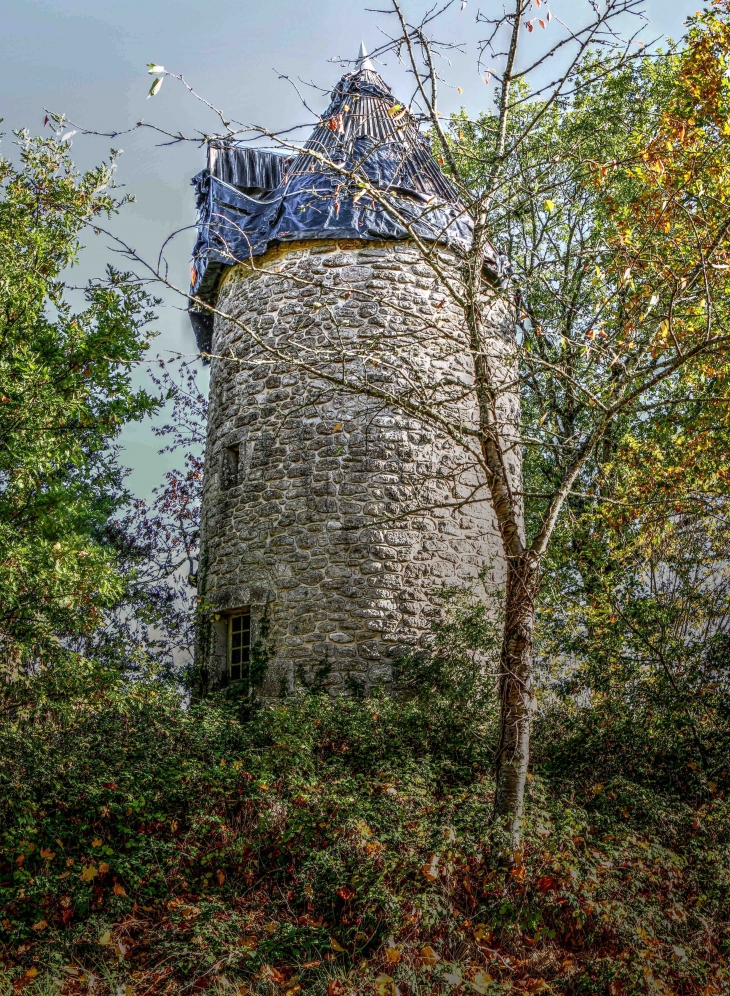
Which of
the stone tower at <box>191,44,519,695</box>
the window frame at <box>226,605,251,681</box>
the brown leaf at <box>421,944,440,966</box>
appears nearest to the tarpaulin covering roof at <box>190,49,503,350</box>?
the stone tower at <box>191,44,519,695</box>

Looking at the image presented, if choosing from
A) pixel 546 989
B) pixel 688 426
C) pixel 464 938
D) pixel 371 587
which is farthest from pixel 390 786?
pixel 688 426

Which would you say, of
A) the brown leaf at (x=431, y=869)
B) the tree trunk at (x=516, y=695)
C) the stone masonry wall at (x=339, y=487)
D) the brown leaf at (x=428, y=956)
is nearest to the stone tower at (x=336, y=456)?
the stone masonry wall at (x=339, y=487)

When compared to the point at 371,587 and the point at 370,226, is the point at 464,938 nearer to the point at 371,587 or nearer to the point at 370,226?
the point at 371,587

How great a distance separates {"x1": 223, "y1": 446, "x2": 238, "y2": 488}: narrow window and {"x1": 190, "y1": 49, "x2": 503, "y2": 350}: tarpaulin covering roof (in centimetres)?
165

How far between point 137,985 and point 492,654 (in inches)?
201

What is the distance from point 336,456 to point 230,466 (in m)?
1.56

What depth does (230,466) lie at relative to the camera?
10234mm

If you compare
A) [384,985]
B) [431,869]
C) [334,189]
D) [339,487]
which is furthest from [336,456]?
[384,985]

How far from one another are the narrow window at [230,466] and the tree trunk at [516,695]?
15.2 ft

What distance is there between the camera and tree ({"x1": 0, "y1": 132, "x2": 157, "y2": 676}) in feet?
22.4

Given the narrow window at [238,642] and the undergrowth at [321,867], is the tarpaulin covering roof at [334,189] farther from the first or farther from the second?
the undergrowth at [321,867]

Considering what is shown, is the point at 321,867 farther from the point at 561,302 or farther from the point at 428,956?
the point at 561,302

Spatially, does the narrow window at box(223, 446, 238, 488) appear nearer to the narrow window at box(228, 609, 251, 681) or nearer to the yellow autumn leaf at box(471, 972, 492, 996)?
the narrow window at box(228, 609, 251, 681)

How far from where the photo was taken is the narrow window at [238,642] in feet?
31.9
